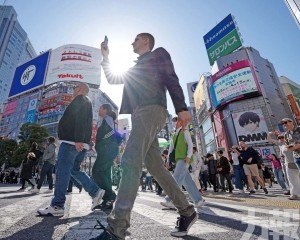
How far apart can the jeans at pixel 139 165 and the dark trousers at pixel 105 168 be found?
195cm

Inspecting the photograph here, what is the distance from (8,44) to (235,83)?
124781 mm

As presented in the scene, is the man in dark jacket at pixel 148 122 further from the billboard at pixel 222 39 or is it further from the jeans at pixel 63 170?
the billboard at pixel 222 39

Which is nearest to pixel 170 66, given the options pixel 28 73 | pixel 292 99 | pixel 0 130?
pixel 292 99

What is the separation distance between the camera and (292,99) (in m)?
42.9

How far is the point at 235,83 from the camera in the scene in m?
35.8

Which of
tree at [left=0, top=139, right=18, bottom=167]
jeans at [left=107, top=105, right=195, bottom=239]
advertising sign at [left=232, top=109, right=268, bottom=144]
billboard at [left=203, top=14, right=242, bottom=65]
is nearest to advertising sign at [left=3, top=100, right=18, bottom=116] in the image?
tree at [left=0, top=139, right=18, bottom=167]

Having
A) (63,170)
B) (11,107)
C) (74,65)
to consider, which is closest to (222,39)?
(74,65)

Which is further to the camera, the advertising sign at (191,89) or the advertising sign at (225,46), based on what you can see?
the advertising sign at (191,89)

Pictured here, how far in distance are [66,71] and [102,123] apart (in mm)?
43463

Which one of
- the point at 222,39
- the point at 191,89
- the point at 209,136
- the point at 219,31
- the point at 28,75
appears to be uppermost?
the point at 219,31

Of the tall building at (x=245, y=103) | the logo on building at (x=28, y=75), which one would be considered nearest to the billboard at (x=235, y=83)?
the tall building at (x=245, y=103)

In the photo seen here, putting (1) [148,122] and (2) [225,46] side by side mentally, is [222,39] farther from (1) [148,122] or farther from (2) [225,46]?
(1) [148,122]

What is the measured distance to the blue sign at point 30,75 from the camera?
44.8 m

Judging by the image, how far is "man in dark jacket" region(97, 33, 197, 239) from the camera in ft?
5.52
